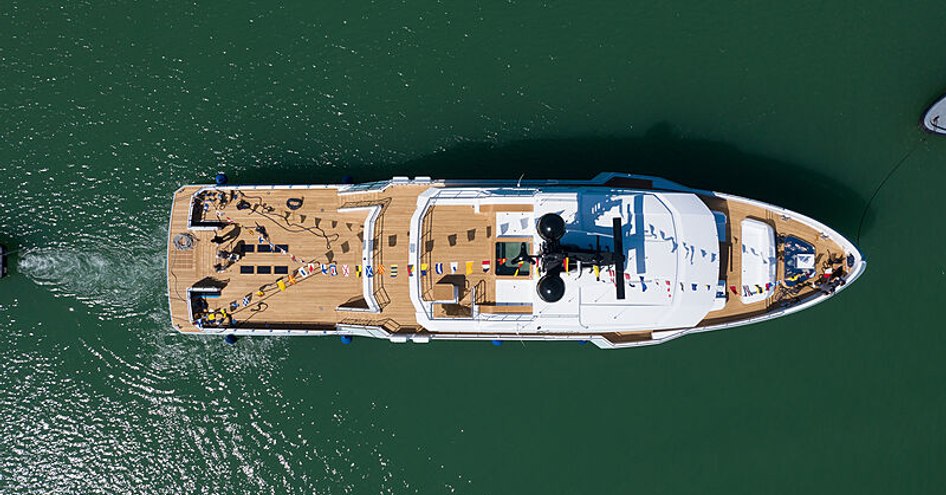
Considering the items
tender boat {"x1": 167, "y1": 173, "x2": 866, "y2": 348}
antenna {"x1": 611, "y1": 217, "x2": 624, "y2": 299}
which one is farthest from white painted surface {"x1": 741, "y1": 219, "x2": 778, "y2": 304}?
antenna {"x1": 611, "y1": 217, "x2": 624, "y2": 299}

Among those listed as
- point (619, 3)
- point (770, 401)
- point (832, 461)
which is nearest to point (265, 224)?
point (619, 3)

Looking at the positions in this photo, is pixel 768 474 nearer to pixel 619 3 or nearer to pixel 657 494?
pixel 657 494

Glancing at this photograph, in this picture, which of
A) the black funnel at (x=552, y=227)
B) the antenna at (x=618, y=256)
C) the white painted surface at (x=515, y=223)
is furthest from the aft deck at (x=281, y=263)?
the antenna at (x=618, y=256)

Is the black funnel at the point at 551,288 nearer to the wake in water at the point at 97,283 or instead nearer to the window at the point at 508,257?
the window at the point at 508,257

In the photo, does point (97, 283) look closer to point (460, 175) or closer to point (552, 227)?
point (460, 175)

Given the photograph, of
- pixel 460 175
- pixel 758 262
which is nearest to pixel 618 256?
pixel 758 262

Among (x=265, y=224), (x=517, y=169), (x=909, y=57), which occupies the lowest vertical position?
(x=265, y=224)
